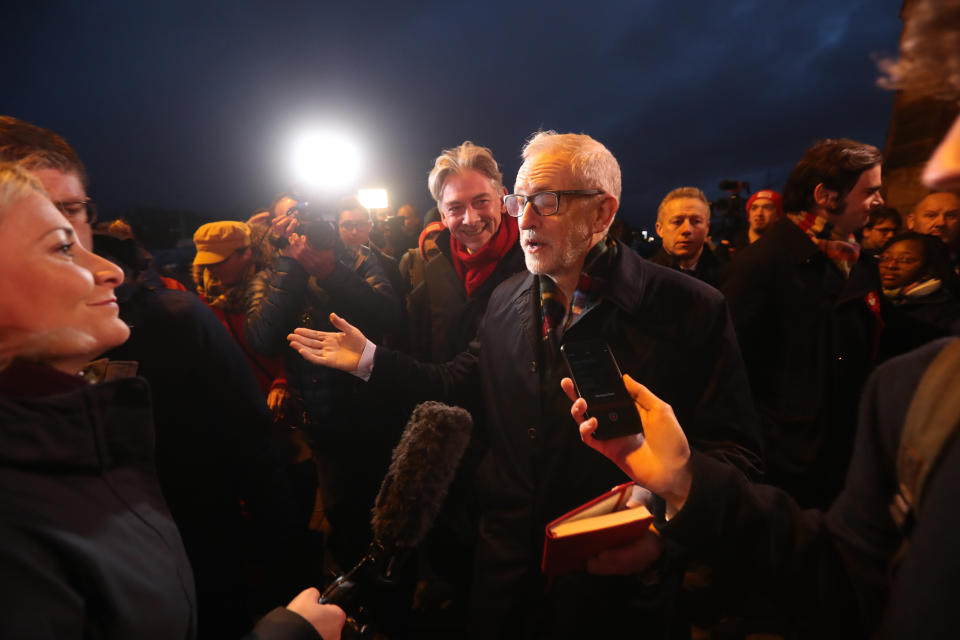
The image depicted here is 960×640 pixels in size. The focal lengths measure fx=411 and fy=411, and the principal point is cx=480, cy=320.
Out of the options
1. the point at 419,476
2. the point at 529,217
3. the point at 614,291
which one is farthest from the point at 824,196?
the point at 419,476

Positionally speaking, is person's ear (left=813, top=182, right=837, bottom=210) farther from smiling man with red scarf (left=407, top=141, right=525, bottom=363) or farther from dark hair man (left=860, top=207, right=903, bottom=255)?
dark hair man (left=860, top=207, right=903, bottom=255)

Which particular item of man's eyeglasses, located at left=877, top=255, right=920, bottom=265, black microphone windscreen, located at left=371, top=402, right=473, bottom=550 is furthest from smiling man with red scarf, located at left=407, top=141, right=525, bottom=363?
man's eyeglasses, located at left=877, top=255, right=920, bottom=265

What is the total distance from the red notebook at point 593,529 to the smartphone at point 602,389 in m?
0.31

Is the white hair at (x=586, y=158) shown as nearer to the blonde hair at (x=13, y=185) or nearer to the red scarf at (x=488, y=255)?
the red scarf at (x=488, y=255)

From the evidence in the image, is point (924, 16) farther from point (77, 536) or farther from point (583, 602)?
point (583, 602)

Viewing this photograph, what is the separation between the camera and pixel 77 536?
2.40ft

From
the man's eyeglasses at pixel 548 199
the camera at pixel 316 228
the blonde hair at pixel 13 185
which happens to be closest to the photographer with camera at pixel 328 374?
the camera at pixel 316 228

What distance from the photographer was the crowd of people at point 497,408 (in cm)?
75

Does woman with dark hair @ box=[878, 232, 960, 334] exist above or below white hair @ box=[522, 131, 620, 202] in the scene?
below

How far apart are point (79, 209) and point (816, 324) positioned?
12.4ft

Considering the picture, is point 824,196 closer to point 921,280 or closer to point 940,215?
A: point 921,280

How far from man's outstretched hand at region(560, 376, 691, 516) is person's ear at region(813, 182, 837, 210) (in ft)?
8.06

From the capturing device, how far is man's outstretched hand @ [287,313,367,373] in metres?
2.13

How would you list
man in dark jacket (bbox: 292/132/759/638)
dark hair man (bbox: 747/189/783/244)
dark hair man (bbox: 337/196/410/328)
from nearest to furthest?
man in dark jacket (bbox: 292/132/759/638)
dark hair man (bbox: 337/196/410/328)
dark hair man (bbox: 747/189/783/244)
